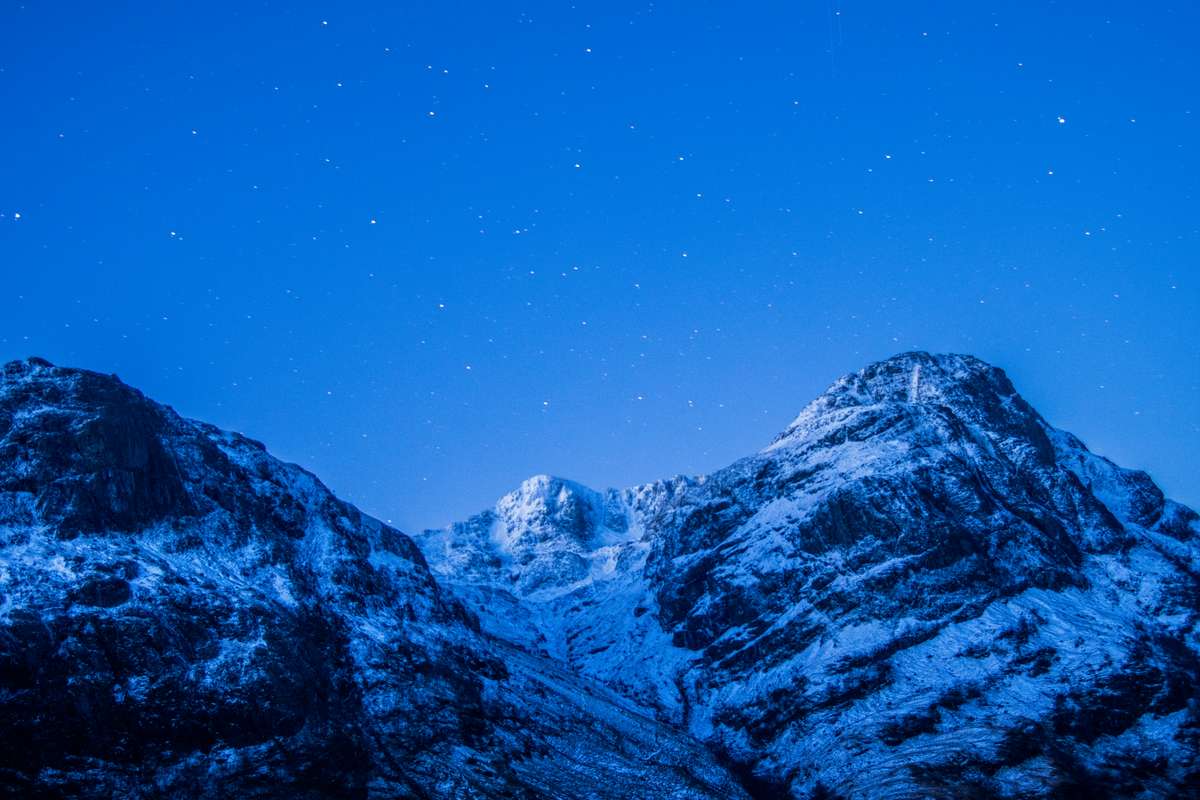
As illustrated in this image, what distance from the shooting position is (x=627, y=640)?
143375 millimetres

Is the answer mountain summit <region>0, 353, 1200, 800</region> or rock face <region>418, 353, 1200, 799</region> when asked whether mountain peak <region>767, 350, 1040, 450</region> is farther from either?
mountain summit <region>0, 353, 1200, 800</region>

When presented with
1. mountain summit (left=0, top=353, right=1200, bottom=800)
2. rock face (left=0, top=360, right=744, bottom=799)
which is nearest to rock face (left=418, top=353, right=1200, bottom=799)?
mountain summit (left=0, top=353, right=1200, bottom=800)

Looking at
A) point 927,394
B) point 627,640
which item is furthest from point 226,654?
point 927,394

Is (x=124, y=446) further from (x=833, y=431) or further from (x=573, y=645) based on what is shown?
(x=833, y=431)

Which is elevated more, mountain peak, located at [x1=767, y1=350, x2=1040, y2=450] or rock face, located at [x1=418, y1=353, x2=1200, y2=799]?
mountain peak, located at [x1=767, y1=350, x2=1040, y2=450]

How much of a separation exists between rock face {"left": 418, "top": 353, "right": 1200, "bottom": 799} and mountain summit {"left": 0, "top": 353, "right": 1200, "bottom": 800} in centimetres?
44

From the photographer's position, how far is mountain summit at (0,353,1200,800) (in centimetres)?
6275

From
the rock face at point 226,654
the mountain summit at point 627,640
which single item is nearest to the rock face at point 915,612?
the mountain summit at point 627,640

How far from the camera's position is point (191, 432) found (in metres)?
102

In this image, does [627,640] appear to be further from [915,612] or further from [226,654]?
[226,654]

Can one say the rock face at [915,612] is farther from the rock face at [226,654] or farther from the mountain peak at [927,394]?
the rock face at [226,654]

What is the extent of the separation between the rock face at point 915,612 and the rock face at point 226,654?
16.9 metres

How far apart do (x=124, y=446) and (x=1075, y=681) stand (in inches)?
4311

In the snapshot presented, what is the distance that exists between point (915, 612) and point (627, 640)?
54820 millimetres
